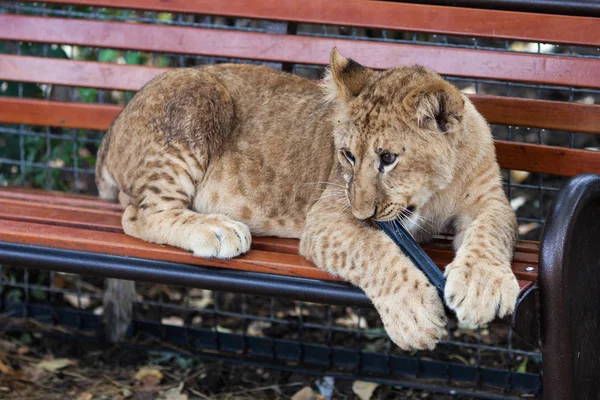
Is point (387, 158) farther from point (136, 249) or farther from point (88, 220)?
point (88, 220)

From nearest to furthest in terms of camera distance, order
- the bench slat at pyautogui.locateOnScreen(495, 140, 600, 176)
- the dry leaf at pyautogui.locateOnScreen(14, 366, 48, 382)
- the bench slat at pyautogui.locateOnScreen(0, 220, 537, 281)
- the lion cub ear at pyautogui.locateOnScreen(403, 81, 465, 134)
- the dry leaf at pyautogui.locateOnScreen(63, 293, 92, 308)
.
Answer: the lion cub ear at pyautogui.locateOnScreen(403, 81, 465, 134) → the bench slat at pyautogui.locateOnScreen(0, 220, 537, 281) → the bench slat at pyautogui.locateOnScreen(495, 140, 600, 176) → the dry leaf at pyautogui.locateOnScreen(14, 366, 48, 382) → the dry leaf at pyautogui.locateOnScreen(63, 293, 92, 308)

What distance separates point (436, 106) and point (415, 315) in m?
0.64

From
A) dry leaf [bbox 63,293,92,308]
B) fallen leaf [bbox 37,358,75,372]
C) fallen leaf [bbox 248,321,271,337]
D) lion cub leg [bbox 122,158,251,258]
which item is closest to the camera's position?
lion cub leg [bbox 122,158,251,258]

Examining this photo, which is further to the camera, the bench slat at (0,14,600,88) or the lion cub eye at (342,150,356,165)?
the bench slat at (0,14,600,88)

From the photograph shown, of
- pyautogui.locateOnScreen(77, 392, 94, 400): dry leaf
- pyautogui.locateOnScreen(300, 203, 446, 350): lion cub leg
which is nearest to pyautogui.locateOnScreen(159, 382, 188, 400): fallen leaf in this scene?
pyautogui.locateOnScreen(77, 392, 94, 400): dry leaf

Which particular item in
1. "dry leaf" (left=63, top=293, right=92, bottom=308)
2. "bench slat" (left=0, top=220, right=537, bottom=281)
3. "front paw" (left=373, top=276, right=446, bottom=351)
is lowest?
"dry leaf" (left=63, top=293, right=92, bottom=308)

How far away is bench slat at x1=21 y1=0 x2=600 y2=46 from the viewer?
334cm

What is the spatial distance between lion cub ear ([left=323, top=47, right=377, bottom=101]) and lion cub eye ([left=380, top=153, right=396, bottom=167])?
1.02 ft

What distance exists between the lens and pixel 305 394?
12.0ft

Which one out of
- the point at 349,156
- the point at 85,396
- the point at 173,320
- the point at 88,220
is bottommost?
the point at 85,396

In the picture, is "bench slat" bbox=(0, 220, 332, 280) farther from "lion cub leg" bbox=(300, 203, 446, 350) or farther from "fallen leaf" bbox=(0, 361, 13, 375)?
"fallen leaf" bbox=(0, 361, 13, 375)

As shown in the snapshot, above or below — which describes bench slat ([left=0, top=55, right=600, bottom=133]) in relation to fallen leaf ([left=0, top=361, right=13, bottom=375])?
above

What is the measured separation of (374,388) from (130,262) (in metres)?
1.38

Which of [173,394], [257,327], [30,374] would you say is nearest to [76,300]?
[30,374]
